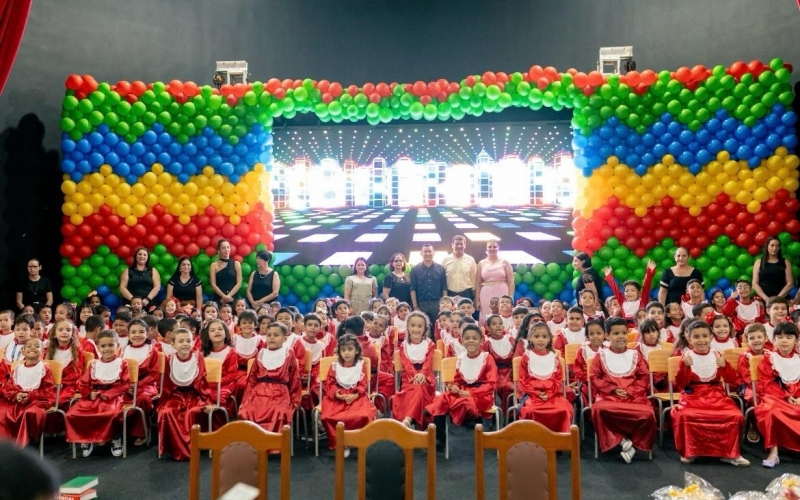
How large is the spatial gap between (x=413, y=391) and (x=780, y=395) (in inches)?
109

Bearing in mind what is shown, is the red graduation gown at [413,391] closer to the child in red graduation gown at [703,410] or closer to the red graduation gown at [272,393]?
the red graduation gown at [272,393]

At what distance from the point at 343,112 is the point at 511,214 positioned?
2776 mm

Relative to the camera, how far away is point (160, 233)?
8469 mm

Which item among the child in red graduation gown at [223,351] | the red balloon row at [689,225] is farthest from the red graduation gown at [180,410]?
the red balloon row at [689,225]

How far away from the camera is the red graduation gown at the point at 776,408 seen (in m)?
4.81

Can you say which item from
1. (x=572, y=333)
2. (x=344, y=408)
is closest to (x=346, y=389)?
(x=344, y=408)

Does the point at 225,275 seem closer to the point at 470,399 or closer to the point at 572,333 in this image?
the point at 470,399

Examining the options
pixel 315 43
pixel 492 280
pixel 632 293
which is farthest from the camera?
pixel 315 43

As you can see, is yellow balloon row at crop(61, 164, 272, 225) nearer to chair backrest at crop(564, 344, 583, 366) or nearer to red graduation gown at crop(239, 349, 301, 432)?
red graduation gown at crop(239, 349, 301, 432)

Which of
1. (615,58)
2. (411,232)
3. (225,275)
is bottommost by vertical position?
(225,275)

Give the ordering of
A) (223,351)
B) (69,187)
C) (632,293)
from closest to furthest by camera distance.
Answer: (223,351) < (632,293) < (69,187)

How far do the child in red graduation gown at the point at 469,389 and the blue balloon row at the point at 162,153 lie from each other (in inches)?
172

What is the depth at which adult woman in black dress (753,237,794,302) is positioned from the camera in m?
7.52

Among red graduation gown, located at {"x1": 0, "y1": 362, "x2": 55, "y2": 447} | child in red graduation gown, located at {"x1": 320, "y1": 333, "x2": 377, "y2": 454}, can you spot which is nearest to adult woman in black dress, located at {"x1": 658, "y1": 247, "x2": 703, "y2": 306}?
child in red graduation gown, located at {"x1": 320, "y1": 333, "x2": 377, "y2": 454}
